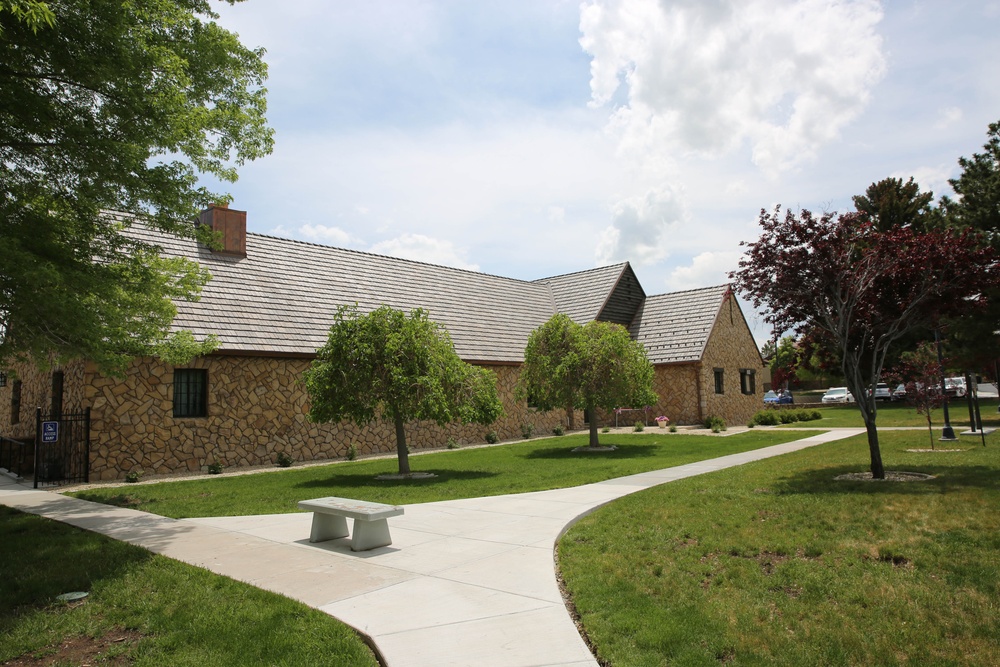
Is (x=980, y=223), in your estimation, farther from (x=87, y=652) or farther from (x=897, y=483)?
(x=87, y=652)

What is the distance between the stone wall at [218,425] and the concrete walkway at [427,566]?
12.2 ft

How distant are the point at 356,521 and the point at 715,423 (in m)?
21.8

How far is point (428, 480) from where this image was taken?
1416cm

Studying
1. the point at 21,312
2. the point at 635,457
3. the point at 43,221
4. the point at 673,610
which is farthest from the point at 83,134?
the point at 635,457

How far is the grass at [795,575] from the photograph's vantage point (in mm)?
4547

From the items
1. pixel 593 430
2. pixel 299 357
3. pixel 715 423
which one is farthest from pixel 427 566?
pixel 715 423

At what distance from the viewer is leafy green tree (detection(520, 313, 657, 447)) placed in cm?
1952

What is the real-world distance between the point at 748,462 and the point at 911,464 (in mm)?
3261

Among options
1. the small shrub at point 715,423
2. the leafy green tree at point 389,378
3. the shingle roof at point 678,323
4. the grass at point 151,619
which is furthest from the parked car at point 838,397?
the grass at point 151,619

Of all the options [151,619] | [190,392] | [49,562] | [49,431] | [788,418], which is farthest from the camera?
[788,418]

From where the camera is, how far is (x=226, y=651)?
15.4 feet

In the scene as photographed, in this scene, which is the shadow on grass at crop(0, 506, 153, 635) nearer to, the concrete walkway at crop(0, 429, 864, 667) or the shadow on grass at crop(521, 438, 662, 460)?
the concrete walkway at crop(0, 429, 864, 667)

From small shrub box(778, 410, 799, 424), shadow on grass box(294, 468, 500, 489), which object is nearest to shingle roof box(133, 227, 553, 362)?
shadow on grass box(294, 468, 500, 489)

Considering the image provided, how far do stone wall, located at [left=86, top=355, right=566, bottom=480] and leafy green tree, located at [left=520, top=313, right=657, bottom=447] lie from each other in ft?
18.1
